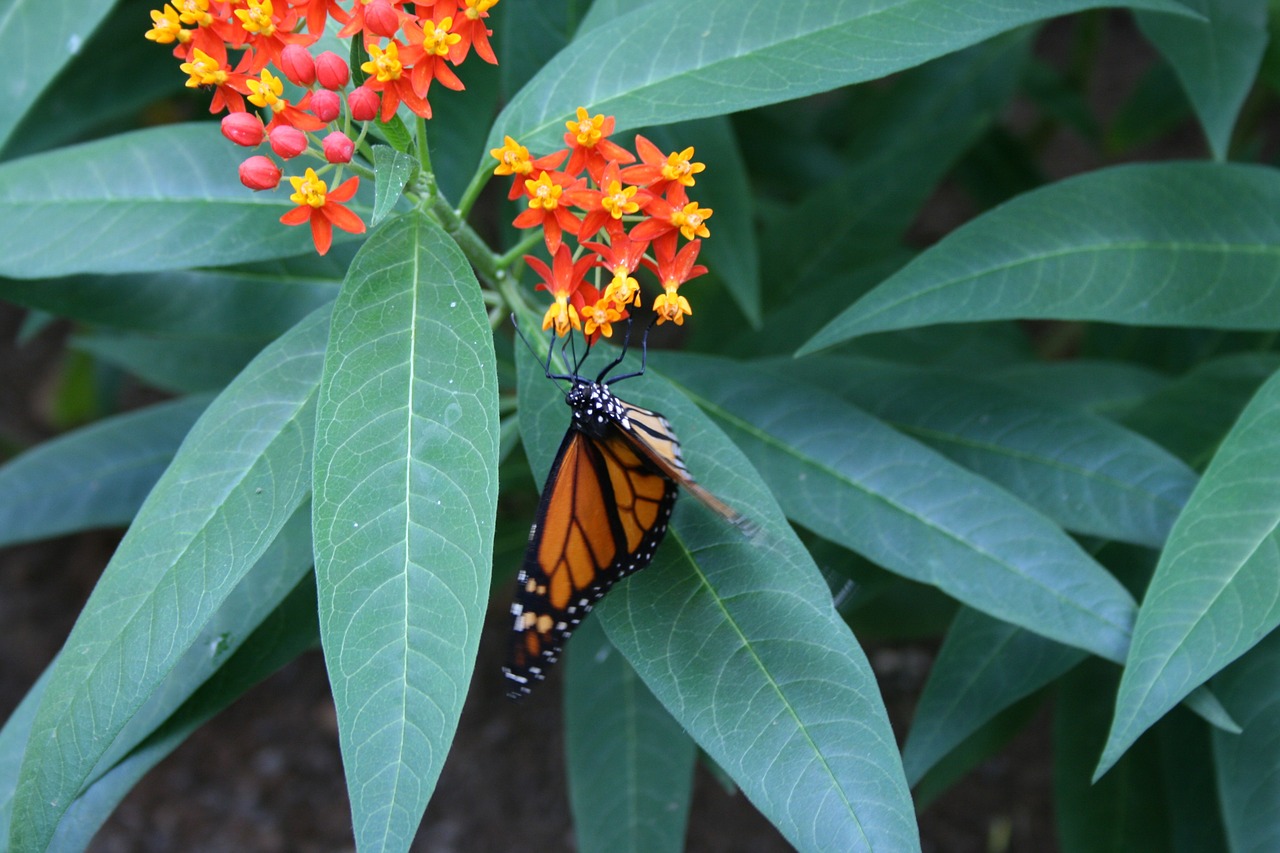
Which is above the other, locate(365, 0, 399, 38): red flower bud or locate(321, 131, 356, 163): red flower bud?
locate(365, 0, 399, 38): red flower bud

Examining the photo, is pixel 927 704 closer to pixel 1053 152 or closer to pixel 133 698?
pixel 133 698

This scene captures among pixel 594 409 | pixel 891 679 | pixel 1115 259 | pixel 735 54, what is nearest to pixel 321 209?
pixel 594 409

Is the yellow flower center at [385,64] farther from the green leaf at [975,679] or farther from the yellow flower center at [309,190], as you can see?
the green leaf at [975,679]

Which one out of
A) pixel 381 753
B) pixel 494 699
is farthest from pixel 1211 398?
pixel 494 699

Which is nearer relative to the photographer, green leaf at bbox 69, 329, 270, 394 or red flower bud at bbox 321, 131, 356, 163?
red flower bud at bbox 321, 131, 356, 163

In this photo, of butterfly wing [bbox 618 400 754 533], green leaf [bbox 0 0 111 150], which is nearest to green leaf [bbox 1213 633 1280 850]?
butterfly wing [bbox 618 400 754 533]

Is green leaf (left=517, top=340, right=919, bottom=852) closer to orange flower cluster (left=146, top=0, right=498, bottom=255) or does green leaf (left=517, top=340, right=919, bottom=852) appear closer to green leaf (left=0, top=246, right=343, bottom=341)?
orange flower cluster (left=146, top=0, right=498, bottom=255)
